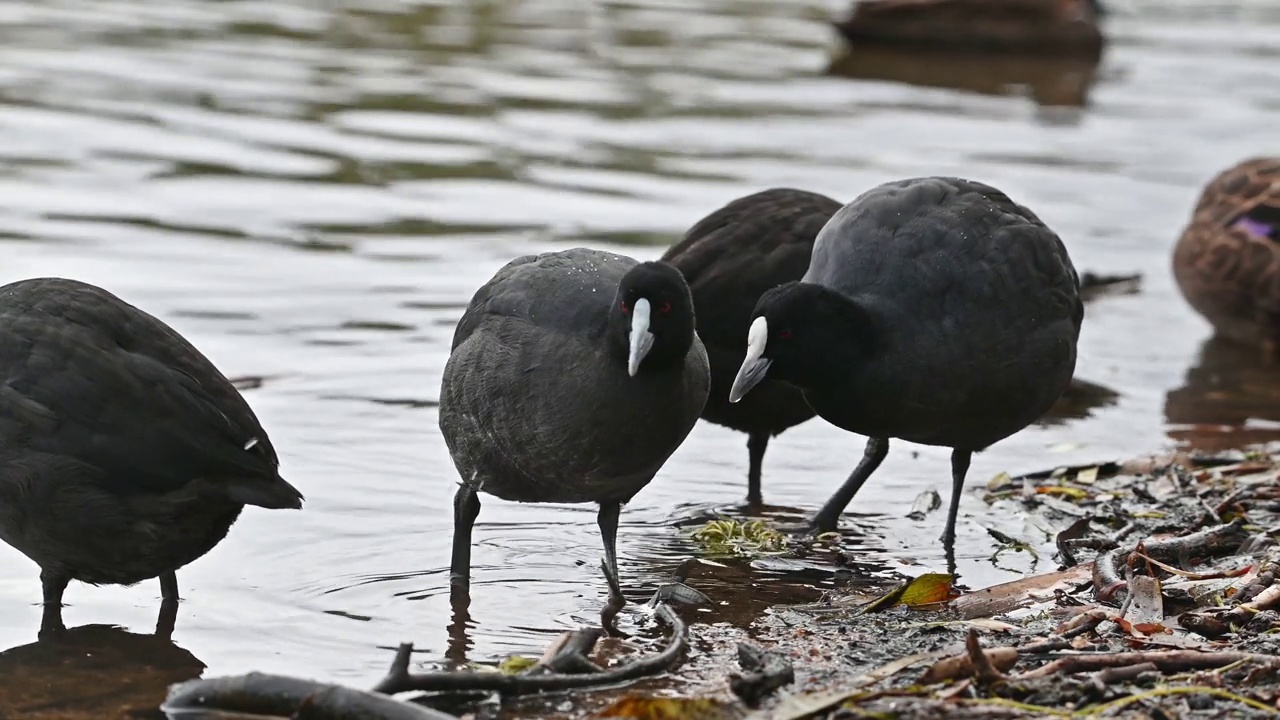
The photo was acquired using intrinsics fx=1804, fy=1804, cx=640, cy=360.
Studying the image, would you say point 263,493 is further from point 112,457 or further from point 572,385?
point 572,385

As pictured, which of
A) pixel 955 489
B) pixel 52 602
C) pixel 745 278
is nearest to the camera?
pixel 52 602

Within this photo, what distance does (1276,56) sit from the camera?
20969 millimetres

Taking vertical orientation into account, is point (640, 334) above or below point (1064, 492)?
above

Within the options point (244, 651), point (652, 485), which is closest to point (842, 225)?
point (652, 485)

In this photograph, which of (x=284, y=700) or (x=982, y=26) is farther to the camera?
(x=982, y=26)

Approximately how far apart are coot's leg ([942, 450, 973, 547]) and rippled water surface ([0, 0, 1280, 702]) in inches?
3.2

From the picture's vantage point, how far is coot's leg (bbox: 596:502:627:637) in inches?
228

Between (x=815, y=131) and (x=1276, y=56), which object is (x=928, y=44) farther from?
(x=815, y=131)

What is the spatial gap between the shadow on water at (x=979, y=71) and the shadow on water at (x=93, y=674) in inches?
566

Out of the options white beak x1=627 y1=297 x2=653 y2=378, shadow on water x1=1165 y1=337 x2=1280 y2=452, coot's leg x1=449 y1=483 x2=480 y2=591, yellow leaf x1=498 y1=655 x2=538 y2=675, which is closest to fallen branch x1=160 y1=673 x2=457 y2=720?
yellow leaf x1=498 y1=655 x2=538 y2=675

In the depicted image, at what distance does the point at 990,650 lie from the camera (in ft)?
15.9

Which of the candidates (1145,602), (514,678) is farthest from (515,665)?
(1145,602)

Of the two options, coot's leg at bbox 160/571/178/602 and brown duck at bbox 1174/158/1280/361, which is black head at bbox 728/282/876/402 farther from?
brown duck at bbox 1174/158/1280/361

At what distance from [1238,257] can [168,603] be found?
7.17m
